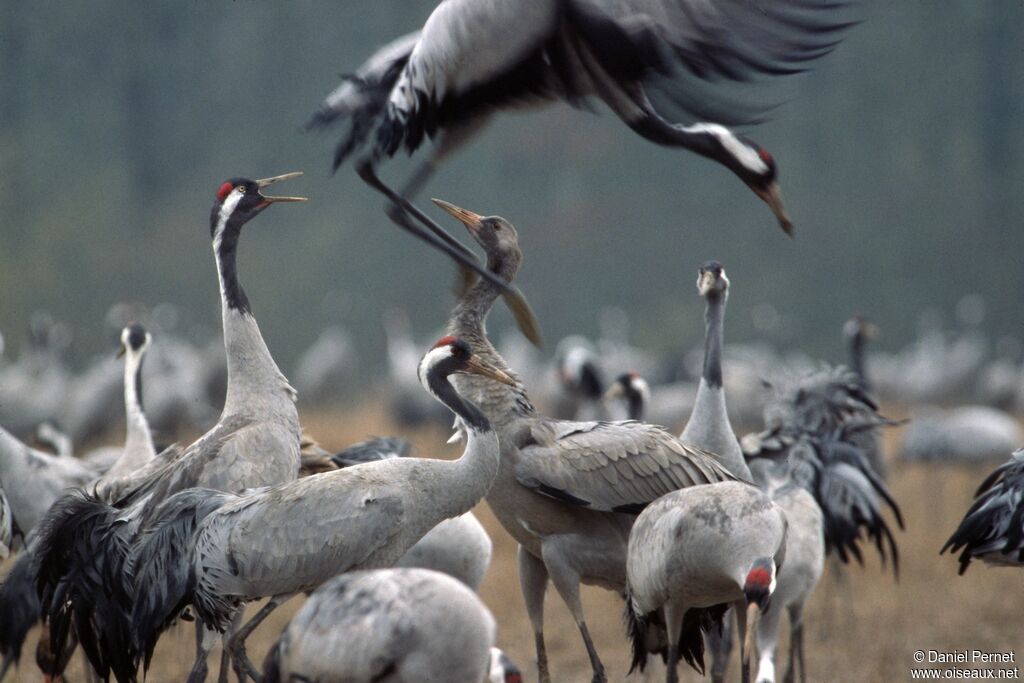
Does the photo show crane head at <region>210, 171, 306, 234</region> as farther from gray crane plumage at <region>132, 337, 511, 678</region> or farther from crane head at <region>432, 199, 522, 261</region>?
gray crane plumage at <region>132, 337, 511, 678</region>

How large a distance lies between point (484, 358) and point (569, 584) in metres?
0.70

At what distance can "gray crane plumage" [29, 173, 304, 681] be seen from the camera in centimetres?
322

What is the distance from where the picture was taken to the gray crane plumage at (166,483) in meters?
Result: 3.22

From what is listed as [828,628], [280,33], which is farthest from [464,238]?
[828,628]

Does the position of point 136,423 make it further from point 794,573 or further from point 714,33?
point 714,33

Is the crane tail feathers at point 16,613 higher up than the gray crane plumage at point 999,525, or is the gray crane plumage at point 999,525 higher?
the gray crane plumage at point 999,525

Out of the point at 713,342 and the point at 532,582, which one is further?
the point at 713,342

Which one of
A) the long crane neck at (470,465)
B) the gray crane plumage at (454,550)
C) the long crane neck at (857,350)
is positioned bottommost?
the gray crane plumage at (454,550)

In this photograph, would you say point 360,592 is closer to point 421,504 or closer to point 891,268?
point 421,504

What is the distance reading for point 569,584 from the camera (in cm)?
355

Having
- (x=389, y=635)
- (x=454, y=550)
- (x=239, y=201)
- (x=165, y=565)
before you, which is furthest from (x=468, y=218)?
(x=389, y=635)

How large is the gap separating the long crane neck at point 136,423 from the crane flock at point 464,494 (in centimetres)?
12

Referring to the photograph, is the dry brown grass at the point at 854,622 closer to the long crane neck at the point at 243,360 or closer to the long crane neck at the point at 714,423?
the long crane neck at the point at 714,423

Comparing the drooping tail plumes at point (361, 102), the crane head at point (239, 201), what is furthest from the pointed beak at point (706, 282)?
the crane head at point (239, 201)
